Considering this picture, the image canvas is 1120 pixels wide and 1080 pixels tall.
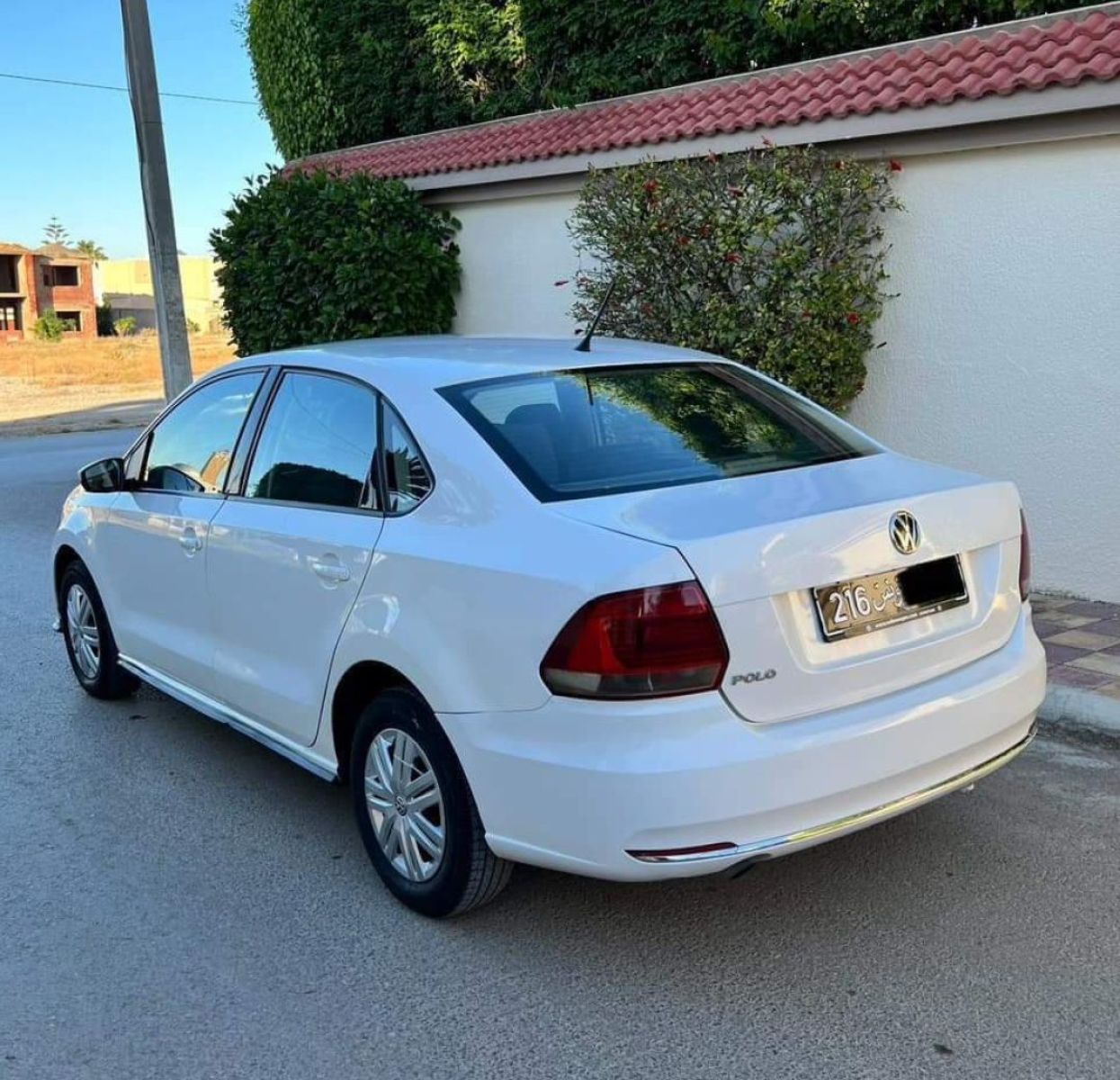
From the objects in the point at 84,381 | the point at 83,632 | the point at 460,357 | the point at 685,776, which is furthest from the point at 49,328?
the point at 685,776

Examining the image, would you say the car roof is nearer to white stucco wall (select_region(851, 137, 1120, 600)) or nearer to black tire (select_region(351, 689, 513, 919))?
black tire (select_region(351, 689, 513, 919))

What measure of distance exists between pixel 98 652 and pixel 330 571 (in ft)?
8.14

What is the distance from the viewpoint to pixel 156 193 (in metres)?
11.7

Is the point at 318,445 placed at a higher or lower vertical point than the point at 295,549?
higher

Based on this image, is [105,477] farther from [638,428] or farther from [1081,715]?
[1081,715]

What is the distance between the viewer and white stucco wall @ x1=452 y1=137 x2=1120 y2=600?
668 centimetres

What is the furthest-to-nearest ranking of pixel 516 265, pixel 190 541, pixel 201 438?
pixel 516 265
pixel 201 438
pixel 190 541

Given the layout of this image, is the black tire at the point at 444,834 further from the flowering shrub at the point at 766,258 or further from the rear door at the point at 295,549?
the flowering shrub at the point at 766,258

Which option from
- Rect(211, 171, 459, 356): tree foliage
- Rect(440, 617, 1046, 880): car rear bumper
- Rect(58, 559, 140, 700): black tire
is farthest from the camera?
Rect(211, 171, 459, 356): tree foliage

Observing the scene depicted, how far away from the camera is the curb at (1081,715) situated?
16.0ft

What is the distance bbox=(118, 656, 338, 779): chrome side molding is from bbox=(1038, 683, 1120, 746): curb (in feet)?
9.75

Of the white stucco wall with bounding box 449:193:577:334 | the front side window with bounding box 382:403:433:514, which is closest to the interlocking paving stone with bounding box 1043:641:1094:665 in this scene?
the front side window with bounding box 382:403:433:514

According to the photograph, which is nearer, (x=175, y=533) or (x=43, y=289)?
(x=175, y=533)

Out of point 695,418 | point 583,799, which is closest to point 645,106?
point 695,418
